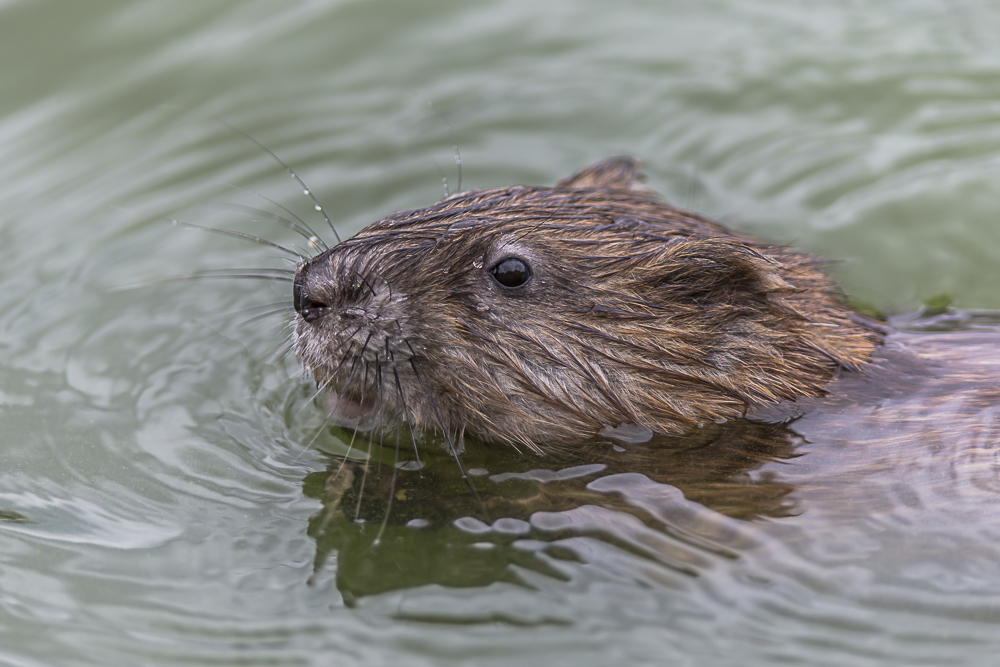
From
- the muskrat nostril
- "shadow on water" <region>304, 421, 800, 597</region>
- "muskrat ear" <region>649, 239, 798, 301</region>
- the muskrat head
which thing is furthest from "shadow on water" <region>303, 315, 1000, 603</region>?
the muskrat nostril

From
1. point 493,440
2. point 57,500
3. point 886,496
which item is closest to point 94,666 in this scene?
point 57,500

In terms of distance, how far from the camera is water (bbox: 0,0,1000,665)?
3355 mm

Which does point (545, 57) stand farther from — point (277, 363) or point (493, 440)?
point (493, 440)

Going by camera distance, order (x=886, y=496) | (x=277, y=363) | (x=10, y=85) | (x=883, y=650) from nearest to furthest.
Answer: (x=883, y=650) < (x=886, y=496) < (x=277, y=363) < (x=10, y=85)

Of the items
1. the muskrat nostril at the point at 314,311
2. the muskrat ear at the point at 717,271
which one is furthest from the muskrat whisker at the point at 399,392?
the muskrat ear at the point at 717,271

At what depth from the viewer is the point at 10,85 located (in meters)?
6.46

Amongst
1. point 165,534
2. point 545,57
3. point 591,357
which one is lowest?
point 165,534

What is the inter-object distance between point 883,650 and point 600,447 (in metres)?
1.14

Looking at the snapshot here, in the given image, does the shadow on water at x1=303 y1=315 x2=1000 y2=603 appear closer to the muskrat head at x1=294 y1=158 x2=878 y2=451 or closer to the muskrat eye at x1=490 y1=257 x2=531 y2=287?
the muskrat head at x1=294 y1=158 x2=878 y2=451

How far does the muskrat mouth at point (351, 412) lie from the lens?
395cm

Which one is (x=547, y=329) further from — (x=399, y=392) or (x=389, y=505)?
(x=389, y=505)

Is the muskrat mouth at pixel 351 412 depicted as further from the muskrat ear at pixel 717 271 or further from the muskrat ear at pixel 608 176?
the muskrat ear at pixel 608 176

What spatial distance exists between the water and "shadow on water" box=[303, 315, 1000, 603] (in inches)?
0.5

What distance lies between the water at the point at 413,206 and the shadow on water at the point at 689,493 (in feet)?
0.04
